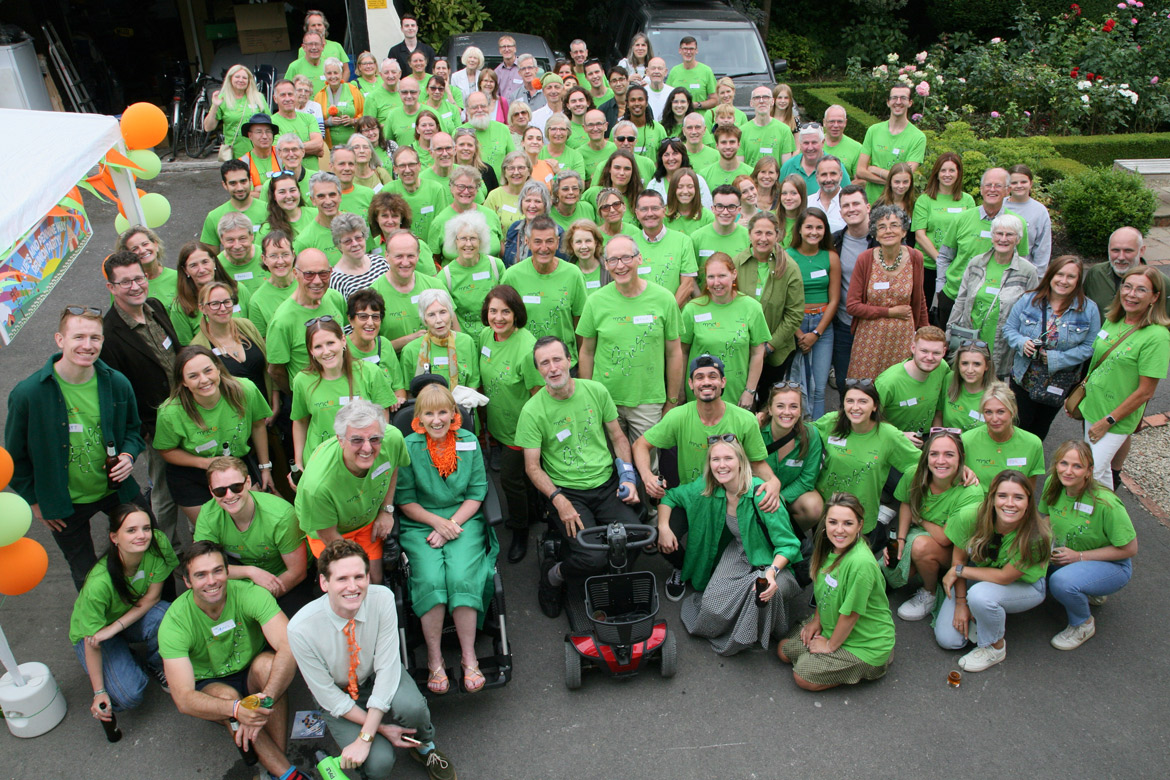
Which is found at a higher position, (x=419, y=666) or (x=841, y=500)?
(x=841, y=500)

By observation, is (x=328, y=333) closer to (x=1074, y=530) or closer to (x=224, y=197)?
(x=1074, y=530)

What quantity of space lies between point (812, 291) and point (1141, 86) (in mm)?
9262

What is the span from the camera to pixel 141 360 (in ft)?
17.1

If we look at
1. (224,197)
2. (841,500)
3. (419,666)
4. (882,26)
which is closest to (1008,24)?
(882,26)

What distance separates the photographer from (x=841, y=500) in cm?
450

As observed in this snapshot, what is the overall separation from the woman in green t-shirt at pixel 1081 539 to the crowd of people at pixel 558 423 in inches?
0.6

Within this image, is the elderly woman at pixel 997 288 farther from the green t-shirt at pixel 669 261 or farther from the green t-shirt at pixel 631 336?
the green t-shirt at pixel 631 336

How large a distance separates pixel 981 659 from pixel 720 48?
29.3 feet

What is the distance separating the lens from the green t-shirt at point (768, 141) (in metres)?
8.38

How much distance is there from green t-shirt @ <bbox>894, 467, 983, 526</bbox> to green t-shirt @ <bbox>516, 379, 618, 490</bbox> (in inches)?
68.5

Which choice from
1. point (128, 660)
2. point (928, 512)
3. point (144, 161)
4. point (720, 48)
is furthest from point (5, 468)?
point (720, 48)

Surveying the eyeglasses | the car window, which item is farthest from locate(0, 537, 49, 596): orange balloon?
the car window

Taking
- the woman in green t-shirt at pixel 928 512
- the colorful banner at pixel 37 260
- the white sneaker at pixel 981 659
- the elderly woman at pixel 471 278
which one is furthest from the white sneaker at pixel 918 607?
the colorful banner at pixel 37 260

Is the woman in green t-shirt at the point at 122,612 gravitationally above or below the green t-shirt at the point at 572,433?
below
